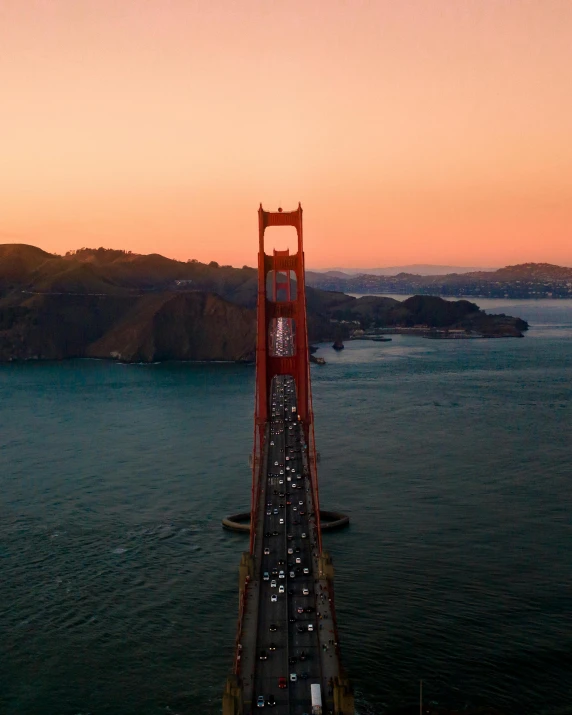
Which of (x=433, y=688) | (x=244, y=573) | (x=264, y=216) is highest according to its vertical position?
(x=264, y=216)

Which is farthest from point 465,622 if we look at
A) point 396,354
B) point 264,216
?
point 396,354

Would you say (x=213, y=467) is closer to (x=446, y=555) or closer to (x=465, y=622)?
(x=446, y=555)

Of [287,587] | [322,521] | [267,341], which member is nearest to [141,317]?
[267,341]

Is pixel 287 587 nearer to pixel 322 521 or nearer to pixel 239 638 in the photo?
pixel 239 638

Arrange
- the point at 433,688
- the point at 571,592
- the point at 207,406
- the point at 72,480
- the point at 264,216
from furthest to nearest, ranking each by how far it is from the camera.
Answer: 1. the point at 207,406
2. the point at 264,216
3. the point at 72,480
4. the point at 571,592
5. the point at 433,688

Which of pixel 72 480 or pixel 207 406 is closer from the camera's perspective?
pixel 72 480

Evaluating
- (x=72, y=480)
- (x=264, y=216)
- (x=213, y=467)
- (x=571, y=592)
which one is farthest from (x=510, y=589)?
(x=264, y=216)

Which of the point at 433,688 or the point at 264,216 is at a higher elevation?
the point at 264,216

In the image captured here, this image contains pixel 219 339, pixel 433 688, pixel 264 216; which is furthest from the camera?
pixel 219 339
